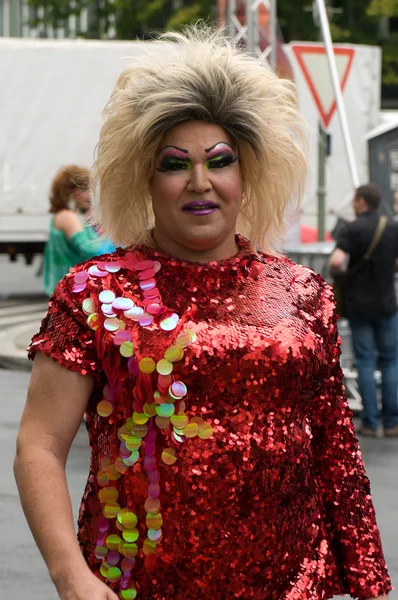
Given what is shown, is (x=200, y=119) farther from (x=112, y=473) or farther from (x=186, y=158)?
(x=112, y=473)

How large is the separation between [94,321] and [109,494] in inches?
11.9

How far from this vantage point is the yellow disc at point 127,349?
2.21m

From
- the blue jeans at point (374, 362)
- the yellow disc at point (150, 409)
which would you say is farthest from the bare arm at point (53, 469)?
the blue jeans at point (374, 362)

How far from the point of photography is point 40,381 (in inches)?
87.7

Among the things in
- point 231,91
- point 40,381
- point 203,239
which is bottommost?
point 40,381

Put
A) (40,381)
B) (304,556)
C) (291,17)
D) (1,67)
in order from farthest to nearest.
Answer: (291,17)
(1,67)
(304,556)
(40,381)

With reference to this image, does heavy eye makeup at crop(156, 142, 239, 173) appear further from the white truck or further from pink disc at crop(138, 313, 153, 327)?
the white truck

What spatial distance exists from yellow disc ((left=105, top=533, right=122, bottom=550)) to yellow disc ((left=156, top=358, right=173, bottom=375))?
0.30 meters

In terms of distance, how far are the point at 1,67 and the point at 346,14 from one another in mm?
16588

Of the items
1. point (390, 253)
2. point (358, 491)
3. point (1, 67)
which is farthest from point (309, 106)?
point (358, 491)

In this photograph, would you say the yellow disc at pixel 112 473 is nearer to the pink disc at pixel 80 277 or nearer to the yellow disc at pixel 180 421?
the yellow disc at pixel 180 421

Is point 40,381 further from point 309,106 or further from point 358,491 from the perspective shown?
point 309,106

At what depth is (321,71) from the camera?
443 inches

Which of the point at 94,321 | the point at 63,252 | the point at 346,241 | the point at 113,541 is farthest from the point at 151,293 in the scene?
the point at 346,241
